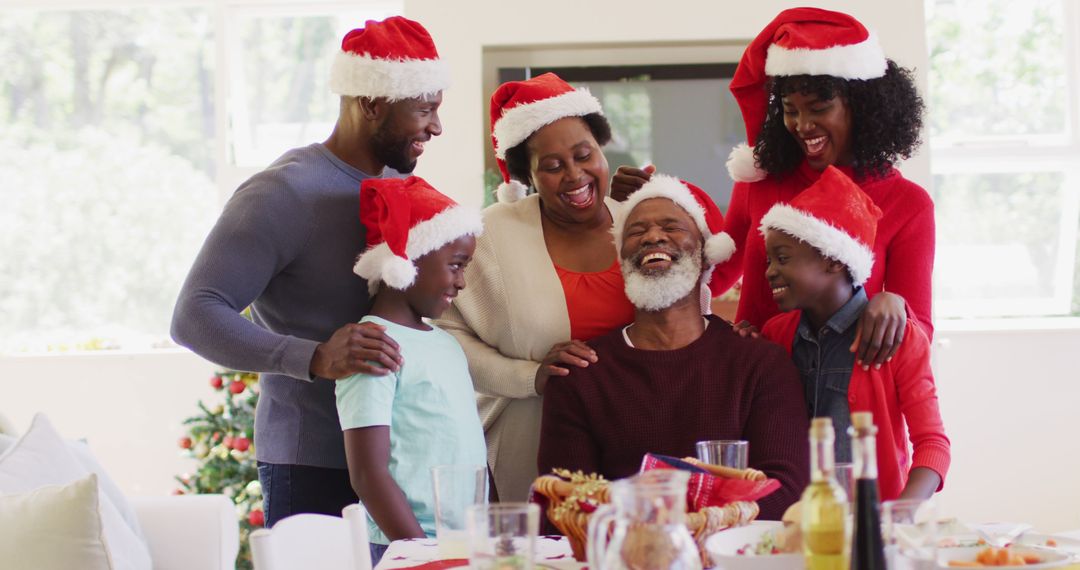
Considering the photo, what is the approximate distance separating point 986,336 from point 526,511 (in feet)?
13.9

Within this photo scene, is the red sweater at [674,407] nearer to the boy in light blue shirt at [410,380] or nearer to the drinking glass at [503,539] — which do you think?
the boy in light blue shirt at [410,380]

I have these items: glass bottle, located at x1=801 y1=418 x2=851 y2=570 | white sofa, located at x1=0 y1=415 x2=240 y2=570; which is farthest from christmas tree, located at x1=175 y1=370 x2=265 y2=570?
A: glass bottle, located at x1=801 y1=418 x2=851 y2=570

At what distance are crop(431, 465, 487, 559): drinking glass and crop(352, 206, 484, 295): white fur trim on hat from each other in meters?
0.69

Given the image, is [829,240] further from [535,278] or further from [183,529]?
[183,529]

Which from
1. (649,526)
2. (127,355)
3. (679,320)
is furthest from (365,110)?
(127,355)

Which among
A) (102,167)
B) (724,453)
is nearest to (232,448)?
(102,167)

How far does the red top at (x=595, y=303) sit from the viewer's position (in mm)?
2396

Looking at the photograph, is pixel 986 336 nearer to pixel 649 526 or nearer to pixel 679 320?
pixel 679 320

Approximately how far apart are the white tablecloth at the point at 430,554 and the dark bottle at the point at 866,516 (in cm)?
47

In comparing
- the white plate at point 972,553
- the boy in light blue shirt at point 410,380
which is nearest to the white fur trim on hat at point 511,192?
the boy in light blue shirt at point 410,380

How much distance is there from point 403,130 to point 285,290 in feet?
1.39

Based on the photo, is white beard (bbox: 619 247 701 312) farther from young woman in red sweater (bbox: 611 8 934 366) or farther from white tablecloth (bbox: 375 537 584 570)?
white tablecloth (bbox: 375 537 584 570)

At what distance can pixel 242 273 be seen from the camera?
2.16 metres

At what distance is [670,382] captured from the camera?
2.18m
